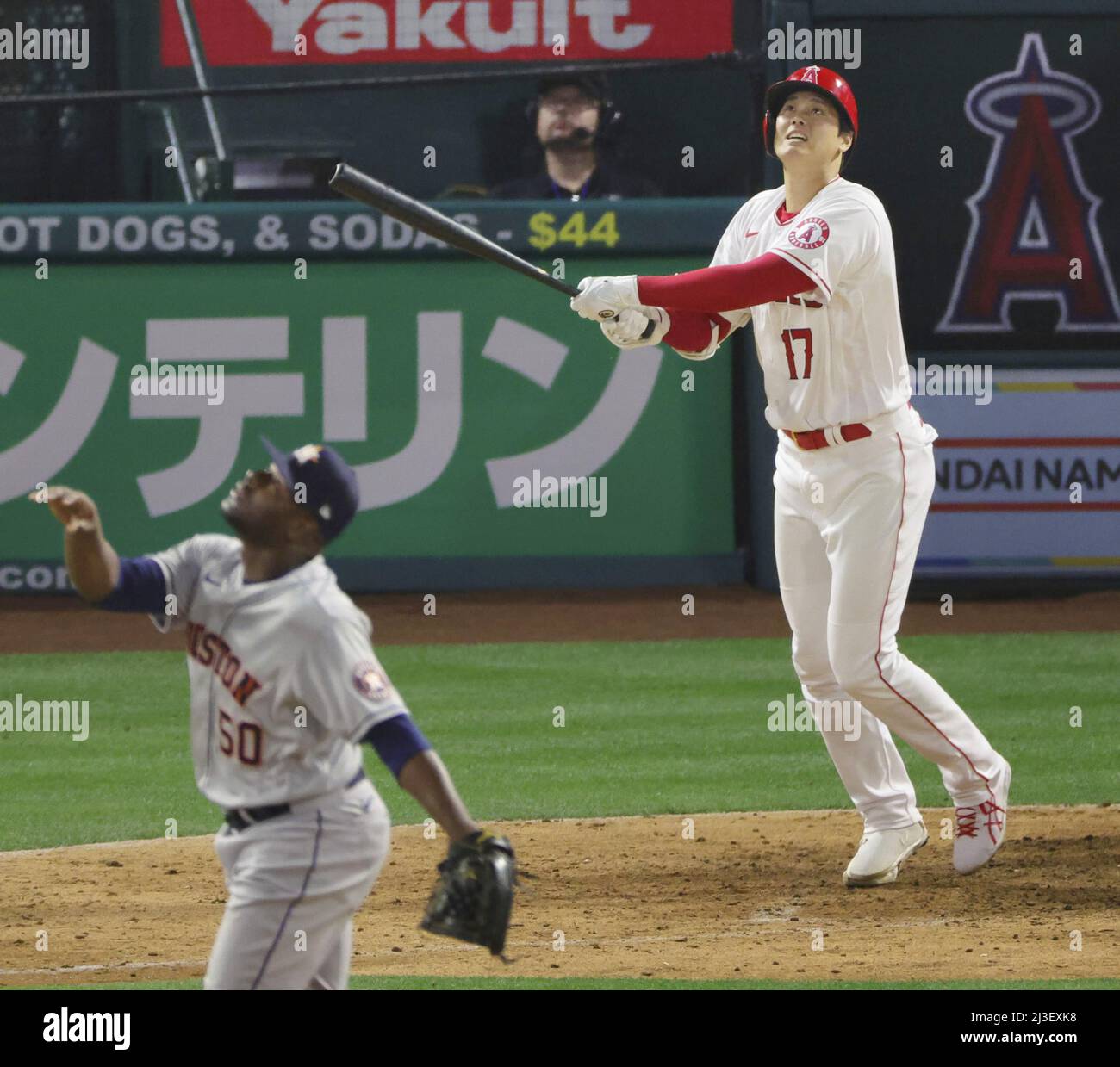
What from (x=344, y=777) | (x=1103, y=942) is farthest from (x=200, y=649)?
(x=1103, y=942)

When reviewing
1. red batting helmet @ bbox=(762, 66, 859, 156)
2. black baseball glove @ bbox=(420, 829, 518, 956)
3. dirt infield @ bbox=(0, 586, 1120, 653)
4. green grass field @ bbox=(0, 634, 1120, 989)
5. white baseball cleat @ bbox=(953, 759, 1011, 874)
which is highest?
red batting helmet @ bbox=(762, 66, 859, 156)

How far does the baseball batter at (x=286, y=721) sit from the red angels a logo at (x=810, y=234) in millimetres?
2220

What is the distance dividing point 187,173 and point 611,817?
8501mm

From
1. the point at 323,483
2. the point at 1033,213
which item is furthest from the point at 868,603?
the point at 1033,213

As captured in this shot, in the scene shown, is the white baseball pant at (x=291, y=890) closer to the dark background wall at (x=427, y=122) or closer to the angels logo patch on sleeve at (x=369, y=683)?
the angels logo patch on sleeve at (x=369, y=683)

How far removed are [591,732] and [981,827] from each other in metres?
2.99

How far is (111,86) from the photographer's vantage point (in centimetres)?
1503

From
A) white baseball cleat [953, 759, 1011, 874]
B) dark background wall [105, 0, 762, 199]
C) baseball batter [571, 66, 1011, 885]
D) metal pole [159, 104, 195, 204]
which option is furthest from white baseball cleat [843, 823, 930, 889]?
dark background wall [105, 0, 762, 199]

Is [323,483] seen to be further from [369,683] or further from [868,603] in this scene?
[868,603]

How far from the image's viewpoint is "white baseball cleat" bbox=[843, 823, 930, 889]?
6035 mm

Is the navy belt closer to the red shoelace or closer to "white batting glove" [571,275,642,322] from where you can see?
"white batting glove" [571,275,642,322]

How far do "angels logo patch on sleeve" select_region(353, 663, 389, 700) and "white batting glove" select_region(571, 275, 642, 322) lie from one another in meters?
2.26

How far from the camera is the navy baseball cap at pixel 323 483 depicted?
368 cm

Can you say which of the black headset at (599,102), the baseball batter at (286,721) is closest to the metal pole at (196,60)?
the black headset at (599,102)
